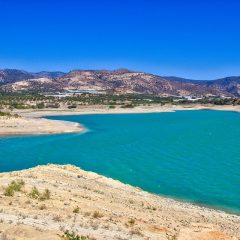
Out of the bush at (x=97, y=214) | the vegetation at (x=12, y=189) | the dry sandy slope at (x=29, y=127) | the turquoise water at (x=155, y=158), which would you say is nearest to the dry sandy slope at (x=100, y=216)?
the bush at (x=97, y=214)

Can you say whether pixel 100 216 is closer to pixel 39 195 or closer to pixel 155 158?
pixel 39 195

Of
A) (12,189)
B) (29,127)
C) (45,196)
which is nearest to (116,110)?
(29,127)

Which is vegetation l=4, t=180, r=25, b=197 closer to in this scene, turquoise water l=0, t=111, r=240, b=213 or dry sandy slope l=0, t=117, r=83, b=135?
turquoise water l=0, t=111, r=240, b=213

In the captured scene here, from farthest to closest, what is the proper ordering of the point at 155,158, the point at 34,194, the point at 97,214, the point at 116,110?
1. the point at 116,110
2. the point at 155,158
3. the point at 34,194
4. the point at 97,214

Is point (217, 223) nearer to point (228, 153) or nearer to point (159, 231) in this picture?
point (159, 231)

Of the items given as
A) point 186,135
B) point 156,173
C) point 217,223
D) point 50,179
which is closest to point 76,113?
point 186,135

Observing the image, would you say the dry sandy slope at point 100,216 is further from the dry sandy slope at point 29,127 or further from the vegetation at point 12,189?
the dry sandy slope at point 29,127

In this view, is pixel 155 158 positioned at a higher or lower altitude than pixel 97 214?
lower
